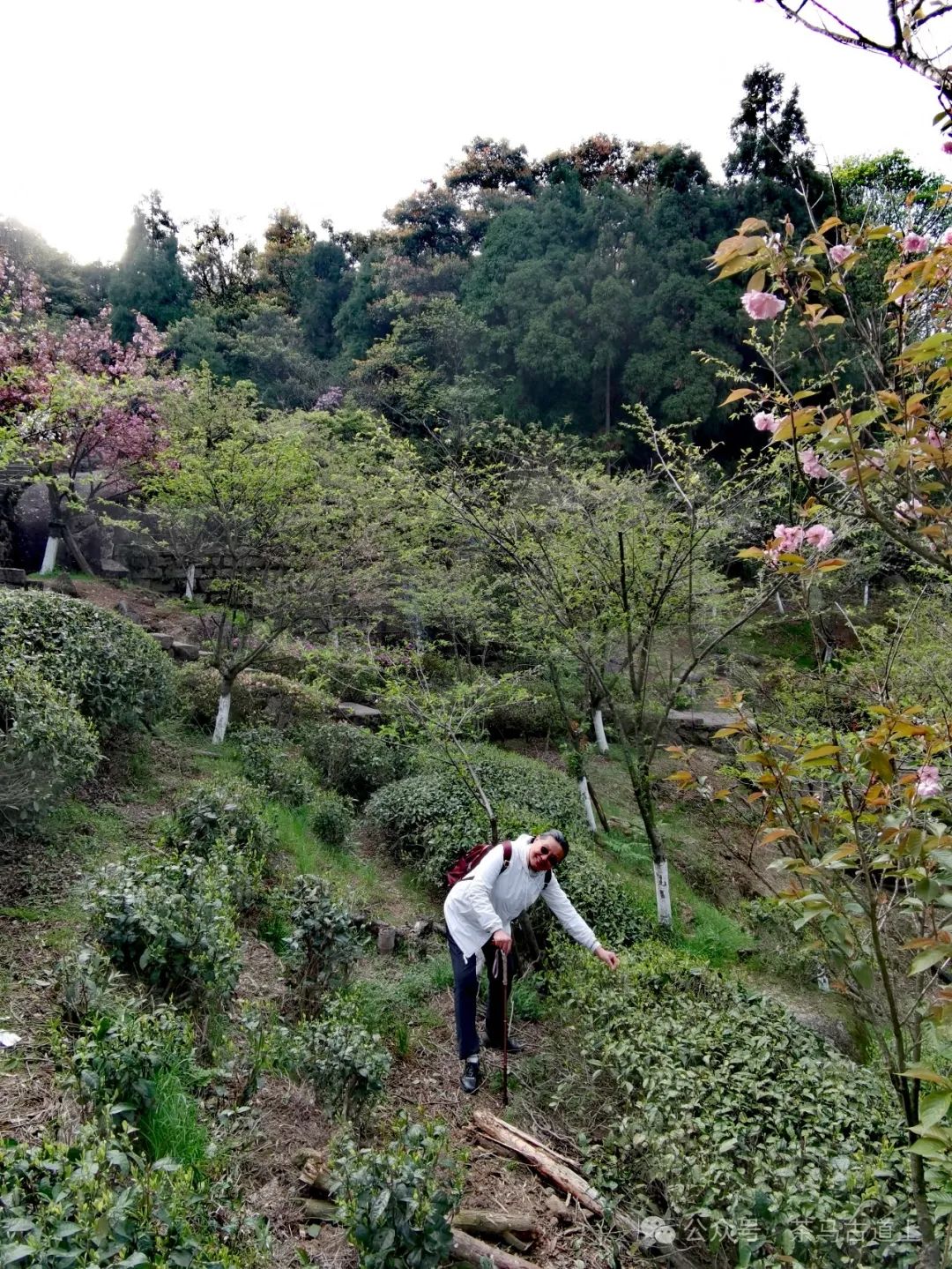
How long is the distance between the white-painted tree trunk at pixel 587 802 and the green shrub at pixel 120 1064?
6647 mm

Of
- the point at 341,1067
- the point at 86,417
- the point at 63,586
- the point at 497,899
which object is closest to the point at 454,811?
the point at 497,899

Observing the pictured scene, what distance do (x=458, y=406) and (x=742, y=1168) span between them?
53.0 feet

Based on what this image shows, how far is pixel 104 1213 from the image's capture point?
1.87 m

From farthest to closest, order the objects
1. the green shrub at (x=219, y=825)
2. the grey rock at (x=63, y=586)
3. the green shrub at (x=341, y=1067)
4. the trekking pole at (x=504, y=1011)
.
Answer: the grey rock at (x=63, y=586)
the green shrub at (x=219, y=825)
the trekking pole at (x=504, y=1011)
the green shrub at (x=341, y=1067)

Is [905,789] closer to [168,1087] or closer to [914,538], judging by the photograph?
[914,538]

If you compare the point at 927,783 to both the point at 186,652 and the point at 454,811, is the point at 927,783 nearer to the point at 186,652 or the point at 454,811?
the point at 454,811

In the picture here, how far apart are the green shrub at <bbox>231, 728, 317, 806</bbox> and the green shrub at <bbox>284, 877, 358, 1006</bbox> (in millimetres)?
3131

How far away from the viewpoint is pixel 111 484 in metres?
14.9

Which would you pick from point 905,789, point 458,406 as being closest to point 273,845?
point 905,789

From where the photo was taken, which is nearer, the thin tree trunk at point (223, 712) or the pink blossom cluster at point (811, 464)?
the pink blossom cluster at point (811, 464)

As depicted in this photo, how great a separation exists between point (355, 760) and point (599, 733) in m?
5.29

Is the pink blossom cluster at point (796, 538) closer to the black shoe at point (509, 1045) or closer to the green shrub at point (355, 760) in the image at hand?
the black shoe at point (509, 1045)

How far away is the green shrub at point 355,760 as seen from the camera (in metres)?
8.48

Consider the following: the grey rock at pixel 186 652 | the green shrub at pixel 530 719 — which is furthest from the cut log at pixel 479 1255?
the green shrub at pixel 530 719
